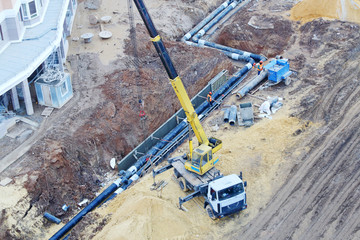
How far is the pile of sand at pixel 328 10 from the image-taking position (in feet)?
144

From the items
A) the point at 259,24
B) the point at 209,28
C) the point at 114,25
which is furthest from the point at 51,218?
A: the point at 259,24

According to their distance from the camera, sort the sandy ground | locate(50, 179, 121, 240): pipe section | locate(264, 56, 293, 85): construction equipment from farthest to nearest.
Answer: the sandy ground → locate(264, 56, 293, 85): construction equipment → locate(50, 179, 121, 240): pipe section

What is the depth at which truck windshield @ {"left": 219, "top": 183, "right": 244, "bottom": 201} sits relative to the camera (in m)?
23.0

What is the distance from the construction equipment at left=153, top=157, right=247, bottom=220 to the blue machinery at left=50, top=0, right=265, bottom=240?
A: 5437 millimetres

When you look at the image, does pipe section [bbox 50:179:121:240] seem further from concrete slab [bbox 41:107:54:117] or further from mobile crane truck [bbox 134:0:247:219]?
concrete slab [bbox 41:107:54:117]

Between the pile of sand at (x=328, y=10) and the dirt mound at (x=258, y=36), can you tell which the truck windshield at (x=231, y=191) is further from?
the pile of sand at (x=328, y=10)

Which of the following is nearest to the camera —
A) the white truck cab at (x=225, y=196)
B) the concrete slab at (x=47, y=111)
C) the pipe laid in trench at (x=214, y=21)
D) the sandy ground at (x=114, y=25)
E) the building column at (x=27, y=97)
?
the white truck cab at (x=225, y=196)

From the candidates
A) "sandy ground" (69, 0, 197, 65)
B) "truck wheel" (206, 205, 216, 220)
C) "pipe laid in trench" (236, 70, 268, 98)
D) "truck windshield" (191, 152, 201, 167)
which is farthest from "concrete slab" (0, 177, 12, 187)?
"pipe laid in trench" (236, 70, 268, 98)

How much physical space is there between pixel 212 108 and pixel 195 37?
11024 millimetres

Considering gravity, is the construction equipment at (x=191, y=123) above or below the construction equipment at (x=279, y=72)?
above

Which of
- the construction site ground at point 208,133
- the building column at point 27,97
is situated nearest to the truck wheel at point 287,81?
the construction site ground at point 208,133

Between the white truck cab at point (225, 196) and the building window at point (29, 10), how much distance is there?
765 inches

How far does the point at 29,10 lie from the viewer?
3344cm

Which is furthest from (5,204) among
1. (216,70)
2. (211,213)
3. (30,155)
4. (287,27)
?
(287,27)
